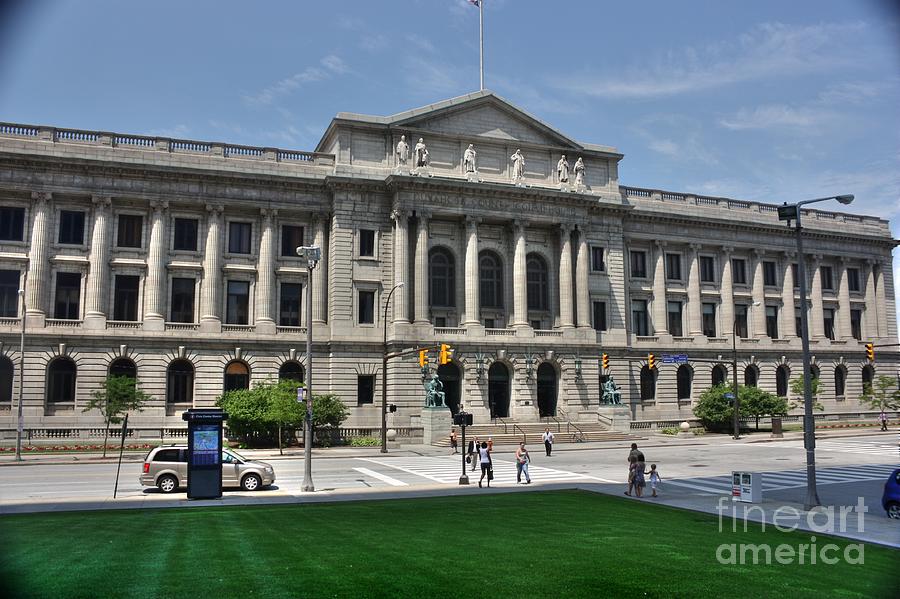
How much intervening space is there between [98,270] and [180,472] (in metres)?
28.9

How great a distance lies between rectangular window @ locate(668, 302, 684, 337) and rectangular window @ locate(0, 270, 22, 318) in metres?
53.5

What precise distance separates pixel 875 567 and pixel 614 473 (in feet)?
69.2

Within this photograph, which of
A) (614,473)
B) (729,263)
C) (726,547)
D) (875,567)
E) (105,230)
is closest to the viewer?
(875,567)

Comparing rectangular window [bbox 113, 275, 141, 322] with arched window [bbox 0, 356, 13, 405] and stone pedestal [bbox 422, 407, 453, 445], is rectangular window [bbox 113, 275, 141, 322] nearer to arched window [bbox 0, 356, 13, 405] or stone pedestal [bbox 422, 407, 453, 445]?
arched window [bbox 0, 356, 13, 405]

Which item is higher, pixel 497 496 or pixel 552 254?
pixel 552 254

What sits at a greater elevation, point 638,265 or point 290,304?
point 638,265

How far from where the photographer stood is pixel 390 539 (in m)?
15.8

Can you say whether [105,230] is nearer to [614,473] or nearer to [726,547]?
[614,473]

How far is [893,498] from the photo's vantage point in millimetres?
21562

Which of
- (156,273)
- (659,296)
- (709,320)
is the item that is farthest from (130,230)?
(709,320)

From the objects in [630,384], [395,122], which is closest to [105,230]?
[395,122]

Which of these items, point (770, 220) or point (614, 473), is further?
point (770, 220)

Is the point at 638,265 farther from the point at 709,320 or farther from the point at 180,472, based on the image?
the point at 180,472

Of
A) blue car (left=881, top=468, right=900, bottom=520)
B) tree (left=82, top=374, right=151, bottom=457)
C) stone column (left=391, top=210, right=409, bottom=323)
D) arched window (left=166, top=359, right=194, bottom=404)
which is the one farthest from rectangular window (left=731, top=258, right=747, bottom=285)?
tree (left=82, top=374, right=151, bottom=457)
